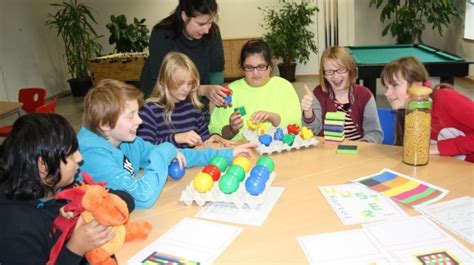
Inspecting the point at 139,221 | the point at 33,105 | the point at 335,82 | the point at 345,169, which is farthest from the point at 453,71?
the point at 33,105

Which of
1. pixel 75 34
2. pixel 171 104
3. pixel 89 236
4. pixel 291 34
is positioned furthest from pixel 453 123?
pixel 75 34

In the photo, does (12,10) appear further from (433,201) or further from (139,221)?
(433,201)

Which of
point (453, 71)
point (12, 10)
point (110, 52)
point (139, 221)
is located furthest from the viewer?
point (110, 52)

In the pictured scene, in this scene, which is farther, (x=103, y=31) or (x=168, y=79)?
(x=103, y=31)

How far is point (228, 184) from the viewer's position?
1.43m

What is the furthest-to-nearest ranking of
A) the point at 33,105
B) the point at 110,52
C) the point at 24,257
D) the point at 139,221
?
the point at 110,52 → the point at 33,105 → the point at 139,221 → the point at 24,257

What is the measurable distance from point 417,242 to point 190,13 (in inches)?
71.8

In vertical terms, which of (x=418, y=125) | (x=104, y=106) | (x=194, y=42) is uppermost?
(x=194, y=42)

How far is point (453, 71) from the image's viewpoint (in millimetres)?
4098

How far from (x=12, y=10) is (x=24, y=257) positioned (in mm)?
7351

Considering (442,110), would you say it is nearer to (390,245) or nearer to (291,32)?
(390,245)

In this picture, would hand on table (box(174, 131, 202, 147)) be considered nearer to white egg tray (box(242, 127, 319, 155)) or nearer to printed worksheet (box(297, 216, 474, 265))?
white egg tray (box(242, 127, 319, 155))

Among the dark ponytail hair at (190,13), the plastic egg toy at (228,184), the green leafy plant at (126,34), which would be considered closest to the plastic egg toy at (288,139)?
the plastic egg toy at (228,184)

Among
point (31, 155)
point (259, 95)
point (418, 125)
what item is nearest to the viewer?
point (31, 155)
